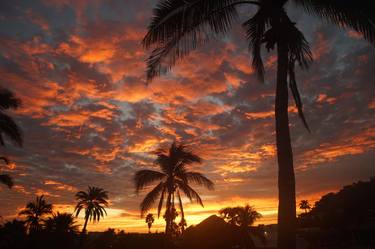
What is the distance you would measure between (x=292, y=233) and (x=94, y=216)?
57629 millimetres

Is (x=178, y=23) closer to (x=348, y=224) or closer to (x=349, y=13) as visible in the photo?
(x=349, y=13)

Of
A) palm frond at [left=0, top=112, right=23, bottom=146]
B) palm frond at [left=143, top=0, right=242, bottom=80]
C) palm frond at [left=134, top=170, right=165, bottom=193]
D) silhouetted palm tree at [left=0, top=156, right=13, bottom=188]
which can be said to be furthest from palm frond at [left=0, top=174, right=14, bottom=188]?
palm frond at [left=143, top=0, right=242, bottom=80]

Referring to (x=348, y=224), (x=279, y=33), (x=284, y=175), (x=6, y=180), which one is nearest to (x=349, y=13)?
(x=279, y=33)

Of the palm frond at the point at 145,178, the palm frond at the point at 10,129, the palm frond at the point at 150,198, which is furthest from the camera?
the palm frond at the point at 145,178

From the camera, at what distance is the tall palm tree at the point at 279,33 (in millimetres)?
6770

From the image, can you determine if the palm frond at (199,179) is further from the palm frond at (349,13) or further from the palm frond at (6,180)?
the palm frond at (349,13)

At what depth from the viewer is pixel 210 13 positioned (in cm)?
920

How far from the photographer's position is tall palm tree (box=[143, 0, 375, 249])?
6.77 meters

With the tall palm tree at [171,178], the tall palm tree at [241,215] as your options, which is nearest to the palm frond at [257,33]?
the tall palm tree at [171,178]

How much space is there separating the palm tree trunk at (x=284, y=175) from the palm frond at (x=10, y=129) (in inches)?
865

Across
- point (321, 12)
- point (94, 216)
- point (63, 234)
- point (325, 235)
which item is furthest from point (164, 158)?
point (94, 216)

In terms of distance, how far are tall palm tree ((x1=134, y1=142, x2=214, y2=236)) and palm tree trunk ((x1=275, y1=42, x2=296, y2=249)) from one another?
806 inches

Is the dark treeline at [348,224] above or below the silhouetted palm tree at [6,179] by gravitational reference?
below

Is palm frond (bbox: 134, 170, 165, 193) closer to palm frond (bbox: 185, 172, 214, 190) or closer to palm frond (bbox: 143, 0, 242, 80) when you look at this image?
palm frond (bbox: 185, 172, 214, 190)
